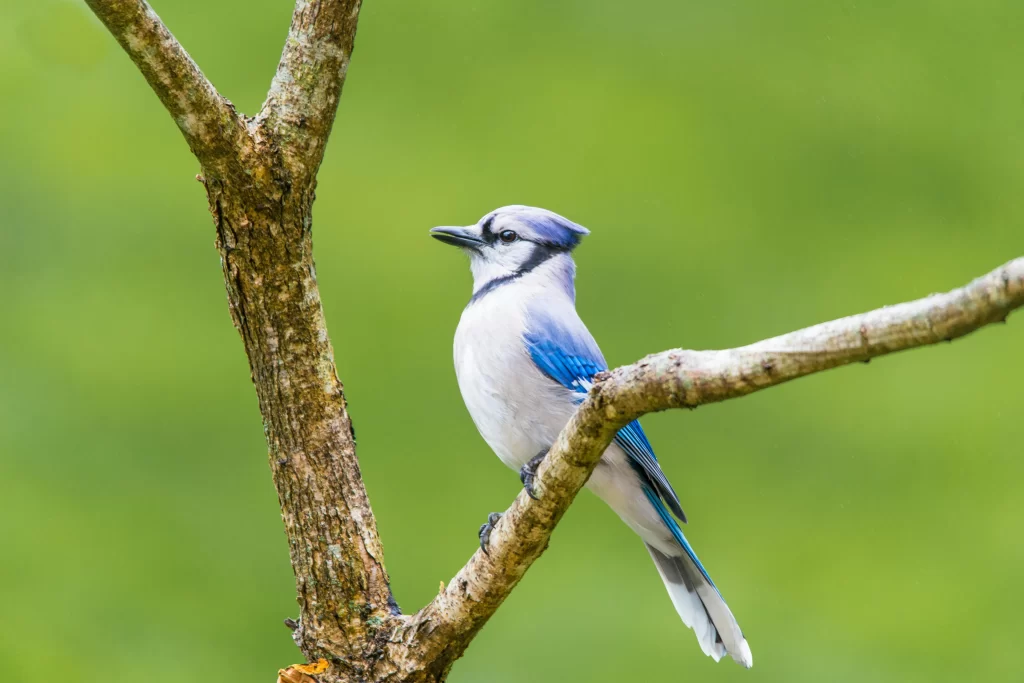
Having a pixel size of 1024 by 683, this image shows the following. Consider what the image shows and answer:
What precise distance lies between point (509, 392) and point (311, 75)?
82 cm

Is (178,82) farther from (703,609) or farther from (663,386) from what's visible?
(703,609)

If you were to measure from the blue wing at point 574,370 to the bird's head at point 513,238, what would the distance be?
0.28 meters

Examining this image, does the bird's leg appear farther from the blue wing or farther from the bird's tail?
the bird's tail

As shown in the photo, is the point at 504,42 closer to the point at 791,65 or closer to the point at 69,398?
the point at 791,65

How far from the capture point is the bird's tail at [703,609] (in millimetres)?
2607

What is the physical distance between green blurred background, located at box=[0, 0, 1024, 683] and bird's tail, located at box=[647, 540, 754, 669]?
169cm

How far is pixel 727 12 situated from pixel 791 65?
0.39 metres

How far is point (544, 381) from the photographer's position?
8.11ft

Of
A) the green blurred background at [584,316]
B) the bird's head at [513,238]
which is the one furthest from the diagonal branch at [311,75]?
the green blurred background at [584,316]

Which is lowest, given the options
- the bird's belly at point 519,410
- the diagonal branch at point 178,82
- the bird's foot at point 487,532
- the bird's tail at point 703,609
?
the bird's tail at point 703,609

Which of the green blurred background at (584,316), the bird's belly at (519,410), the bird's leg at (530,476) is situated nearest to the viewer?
the bird's leg at (530,476)

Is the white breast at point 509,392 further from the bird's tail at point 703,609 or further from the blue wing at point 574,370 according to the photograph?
A: the bird's tail at point 703,609

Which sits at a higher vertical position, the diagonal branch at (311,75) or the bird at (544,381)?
the diagonal branch at (311,75)

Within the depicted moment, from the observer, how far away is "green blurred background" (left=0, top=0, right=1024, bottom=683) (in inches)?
173
